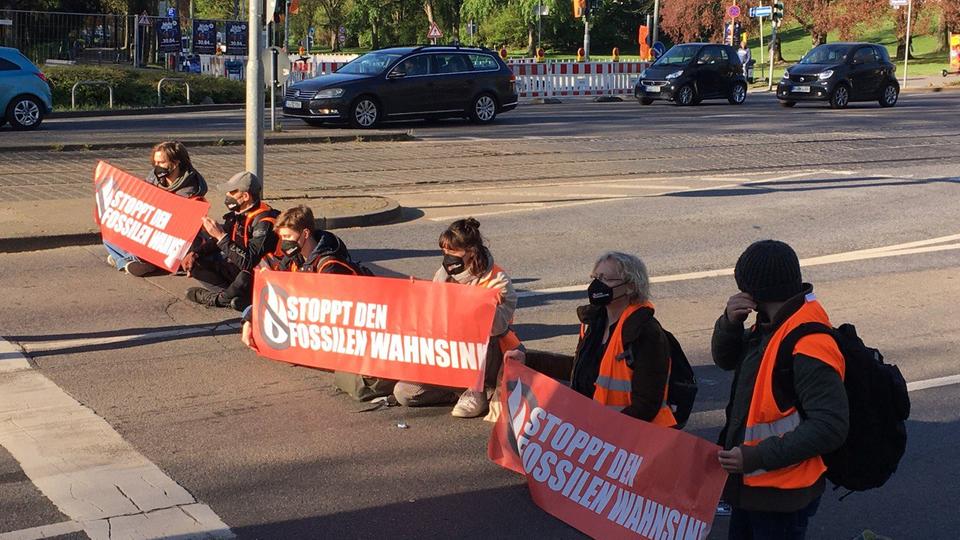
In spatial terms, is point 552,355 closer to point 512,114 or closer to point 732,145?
point 732,145

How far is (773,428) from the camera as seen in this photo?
4.11 m

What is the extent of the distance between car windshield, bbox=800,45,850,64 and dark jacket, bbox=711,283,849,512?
97.5ft

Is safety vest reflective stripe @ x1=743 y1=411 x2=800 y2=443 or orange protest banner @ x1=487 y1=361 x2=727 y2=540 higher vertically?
safety vest reflective stripe @ x1=743 y1=411 x2=800 y2=443

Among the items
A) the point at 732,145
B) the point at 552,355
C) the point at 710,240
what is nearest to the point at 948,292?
the point at 710,240

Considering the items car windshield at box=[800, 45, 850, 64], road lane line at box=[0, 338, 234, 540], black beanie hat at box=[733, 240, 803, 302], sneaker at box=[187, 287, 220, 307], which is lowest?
road lane line at box=[0, 338, 234, 540]

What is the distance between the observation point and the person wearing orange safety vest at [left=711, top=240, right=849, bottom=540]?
3939mm

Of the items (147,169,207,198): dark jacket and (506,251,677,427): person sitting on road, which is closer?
(506,251,677,427): person sitting on road

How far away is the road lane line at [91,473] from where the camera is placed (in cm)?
550

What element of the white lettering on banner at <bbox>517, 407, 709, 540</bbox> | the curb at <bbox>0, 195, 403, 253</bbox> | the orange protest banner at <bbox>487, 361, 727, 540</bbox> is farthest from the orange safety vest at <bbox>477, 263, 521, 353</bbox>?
the curb at <bbox>0, 195, 403, 253</bbox>

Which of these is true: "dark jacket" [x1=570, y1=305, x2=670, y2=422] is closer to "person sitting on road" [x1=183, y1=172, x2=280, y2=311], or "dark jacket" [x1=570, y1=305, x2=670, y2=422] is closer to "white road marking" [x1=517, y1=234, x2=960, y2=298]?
"person sitting on road" [x1=183, y1=172, x2=280, y2=311]

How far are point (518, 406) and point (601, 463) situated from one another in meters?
0.73

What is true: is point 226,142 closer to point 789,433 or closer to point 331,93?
point 331,93

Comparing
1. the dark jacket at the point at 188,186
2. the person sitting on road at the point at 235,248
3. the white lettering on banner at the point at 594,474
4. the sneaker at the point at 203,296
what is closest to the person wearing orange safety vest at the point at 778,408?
the white lettering on banner at the point at 594,474

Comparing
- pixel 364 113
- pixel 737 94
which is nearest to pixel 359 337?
pixel 364 113
